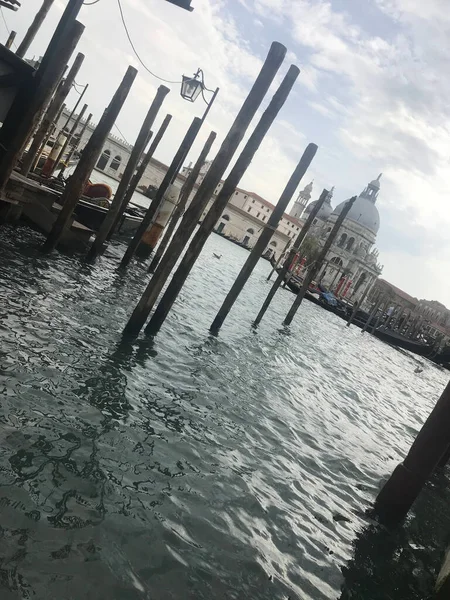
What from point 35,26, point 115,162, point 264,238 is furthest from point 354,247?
point 264,238

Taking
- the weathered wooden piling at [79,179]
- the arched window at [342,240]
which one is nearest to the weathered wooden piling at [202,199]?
the weathered wooden piling at [79,179]

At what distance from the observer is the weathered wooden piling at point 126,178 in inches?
392

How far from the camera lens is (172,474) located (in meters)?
3.72

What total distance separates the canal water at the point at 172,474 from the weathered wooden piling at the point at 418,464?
0.95ft

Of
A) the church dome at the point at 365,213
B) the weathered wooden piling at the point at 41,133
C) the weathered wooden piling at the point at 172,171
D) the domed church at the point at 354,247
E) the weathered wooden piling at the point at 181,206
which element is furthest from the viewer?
the church dome at the point at 365,213

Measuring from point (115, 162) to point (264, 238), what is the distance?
63554 millimetres

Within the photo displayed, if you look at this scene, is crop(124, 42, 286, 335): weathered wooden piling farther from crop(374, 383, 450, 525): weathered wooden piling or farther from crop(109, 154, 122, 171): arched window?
crop(109, 154, 122, 171): arched window

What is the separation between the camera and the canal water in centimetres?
268

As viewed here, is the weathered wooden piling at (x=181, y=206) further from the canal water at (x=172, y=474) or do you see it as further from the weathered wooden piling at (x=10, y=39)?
the weathered wooden piling at (x=10, y=39)

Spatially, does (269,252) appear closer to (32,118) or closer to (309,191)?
(309,191)

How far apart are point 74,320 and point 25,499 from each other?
3.59m

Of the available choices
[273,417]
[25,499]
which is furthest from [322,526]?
[25,499]

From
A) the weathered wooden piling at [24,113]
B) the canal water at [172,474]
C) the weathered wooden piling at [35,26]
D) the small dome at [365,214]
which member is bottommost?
the canal water at [172,474]

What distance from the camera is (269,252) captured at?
73.6m
